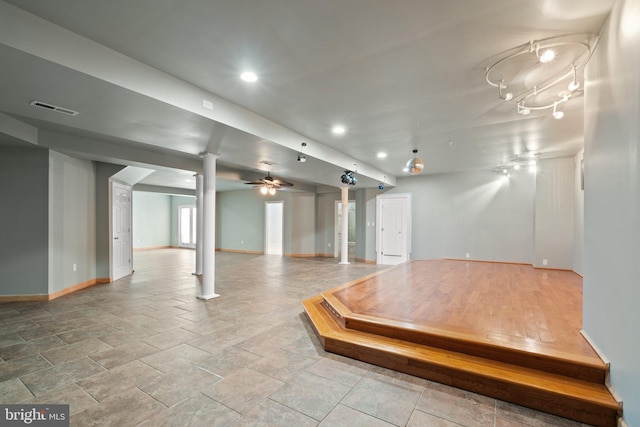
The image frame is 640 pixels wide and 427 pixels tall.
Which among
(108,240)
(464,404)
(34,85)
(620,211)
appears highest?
(34,85)

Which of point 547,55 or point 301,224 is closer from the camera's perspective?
point 547,55

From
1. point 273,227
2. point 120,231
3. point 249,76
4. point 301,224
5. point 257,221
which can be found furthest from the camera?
point 273,227

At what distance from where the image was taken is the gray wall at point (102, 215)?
6.23m

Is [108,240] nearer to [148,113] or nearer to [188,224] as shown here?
[148,113]

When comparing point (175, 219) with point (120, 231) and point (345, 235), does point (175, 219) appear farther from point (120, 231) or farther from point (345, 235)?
point (345, 235)

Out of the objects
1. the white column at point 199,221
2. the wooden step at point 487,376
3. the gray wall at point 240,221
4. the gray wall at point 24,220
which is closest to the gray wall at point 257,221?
the gray wall at point 240,221

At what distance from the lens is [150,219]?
1365 centimetres

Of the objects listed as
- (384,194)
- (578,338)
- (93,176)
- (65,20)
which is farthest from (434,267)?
(93,176)

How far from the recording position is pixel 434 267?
276 inches

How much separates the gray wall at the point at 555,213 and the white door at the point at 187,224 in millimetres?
13153

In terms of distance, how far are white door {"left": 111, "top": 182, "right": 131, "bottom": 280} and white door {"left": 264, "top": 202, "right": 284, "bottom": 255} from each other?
17.0ft

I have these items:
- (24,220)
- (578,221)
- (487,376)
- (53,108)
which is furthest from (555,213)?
(24,220)

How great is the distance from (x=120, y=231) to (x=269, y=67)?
619 centimetres

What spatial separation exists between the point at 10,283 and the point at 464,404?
261 inches
